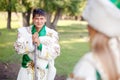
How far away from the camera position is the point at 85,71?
1497mm

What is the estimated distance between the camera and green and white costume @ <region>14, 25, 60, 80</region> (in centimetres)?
436

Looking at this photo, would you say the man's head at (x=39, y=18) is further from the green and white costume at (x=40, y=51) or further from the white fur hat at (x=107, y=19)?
the white fur hat at (x=107, y=19)

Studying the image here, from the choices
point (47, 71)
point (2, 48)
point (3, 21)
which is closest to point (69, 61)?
point (2, 48)

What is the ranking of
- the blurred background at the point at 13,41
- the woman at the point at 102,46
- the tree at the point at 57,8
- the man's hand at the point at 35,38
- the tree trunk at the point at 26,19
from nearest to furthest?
1. the woman at the point at 102,46
2. the man's hand at the point at 35,38
3. the blurred background at the point at 13,41
4. the tree at the point at 57,8
5. the tree trunk at the point at 26,19

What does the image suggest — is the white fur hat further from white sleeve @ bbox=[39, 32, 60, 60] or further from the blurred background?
the blurred background

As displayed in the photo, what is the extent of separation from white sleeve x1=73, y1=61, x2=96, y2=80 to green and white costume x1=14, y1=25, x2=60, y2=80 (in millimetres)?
2838

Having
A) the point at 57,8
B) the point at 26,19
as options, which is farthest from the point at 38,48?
the point at 26,19

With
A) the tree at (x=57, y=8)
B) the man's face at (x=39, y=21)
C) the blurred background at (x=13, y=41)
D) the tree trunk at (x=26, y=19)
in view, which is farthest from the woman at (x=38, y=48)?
the tree trunk at (x=26, y=19)

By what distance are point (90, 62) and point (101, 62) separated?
42 millimetres

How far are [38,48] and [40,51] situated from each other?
0.04 meters

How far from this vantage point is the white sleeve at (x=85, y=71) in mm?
1495

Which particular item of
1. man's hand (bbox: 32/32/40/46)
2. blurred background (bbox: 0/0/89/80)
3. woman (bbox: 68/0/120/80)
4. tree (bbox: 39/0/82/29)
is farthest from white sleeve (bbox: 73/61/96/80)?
tree (bbox: 39/0/82/29)

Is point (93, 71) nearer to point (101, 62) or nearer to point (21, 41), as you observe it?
point (101, 62)

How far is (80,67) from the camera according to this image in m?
1.51
